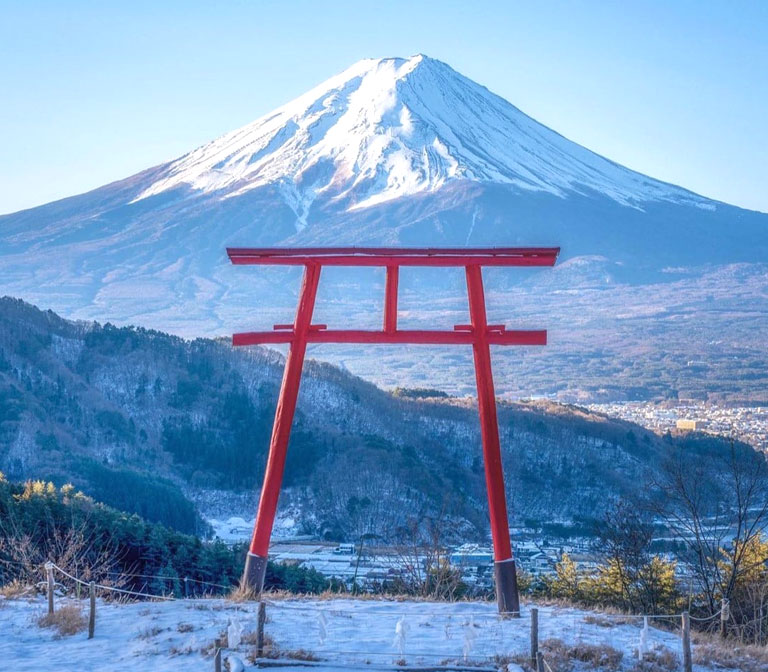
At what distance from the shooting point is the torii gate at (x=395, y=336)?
11469 mm

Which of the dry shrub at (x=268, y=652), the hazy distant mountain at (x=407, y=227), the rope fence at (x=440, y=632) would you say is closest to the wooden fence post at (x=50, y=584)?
the rope fence at (x=440, y=632)

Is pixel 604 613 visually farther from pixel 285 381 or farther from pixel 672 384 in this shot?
pixel 672 384

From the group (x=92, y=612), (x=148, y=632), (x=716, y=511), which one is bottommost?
(x=148, y=632)

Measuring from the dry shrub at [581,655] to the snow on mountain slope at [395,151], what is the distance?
106m

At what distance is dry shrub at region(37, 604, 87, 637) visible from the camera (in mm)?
10242

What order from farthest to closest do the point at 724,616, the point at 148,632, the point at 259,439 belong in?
the point at 259,439 < the point at 724,616 < the point at 148,632

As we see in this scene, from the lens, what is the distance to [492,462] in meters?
11.5

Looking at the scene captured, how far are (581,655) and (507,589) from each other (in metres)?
1.63

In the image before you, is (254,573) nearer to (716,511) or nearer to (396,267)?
(396,267)

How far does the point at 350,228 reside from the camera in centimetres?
10756

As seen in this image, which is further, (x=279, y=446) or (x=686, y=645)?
(x=279, y=446)

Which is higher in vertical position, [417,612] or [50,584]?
[50,584]

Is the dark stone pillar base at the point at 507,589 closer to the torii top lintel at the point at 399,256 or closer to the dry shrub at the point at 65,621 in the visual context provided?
the torii top lintel at the point at 399,256

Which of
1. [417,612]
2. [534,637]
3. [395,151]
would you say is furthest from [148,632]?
[395,151]
